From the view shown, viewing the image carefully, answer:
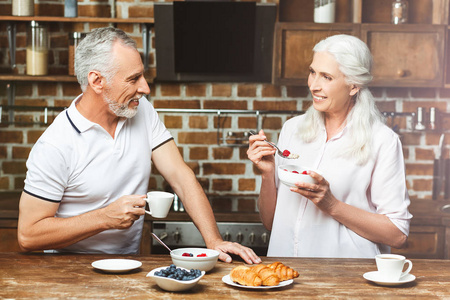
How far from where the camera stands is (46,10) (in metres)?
3.53

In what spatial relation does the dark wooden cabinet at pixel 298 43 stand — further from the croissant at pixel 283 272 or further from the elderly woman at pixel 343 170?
the croissant at pixel 283 272

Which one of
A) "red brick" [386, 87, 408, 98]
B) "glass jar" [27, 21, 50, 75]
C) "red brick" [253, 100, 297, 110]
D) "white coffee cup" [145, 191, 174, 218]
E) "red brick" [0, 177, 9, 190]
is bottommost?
"red brick" [0, 177, 9, 190]

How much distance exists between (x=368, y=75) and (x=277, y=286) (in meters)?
1.03

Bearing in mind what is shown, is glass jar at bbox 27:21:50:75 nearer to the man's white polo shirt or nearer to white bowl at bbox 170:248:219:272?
the man's white polo shirt

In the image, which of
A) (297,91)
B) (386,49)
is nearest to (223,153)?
(297,91)

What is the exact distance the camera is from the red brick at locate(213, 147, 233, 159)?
3.58 meters

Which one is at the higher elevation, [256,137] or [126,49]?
[126,49]

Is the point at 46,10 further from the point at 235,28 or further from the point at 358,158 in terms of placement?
the point at 358,158

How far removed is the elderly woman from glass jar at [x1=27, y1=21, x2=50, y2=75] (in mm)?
1729

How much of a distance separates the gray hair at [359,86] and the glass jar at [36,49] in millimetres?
1794

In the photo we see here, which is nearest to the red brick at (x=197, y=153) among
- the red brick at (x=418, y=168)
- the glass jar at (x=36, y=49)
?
the glass jar at (x=36, y=49)

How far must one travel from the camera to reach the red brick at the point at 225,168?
3584 millimetres

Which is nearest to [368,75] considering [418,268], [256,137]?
[256,137]

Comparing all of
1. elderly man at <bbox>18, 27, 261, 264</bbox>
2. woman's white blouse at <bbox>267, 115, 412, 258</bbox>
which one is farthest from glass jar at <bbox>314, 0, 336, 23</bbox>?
elderly man at <bbox>18, 27, 261, 264</bbox>
